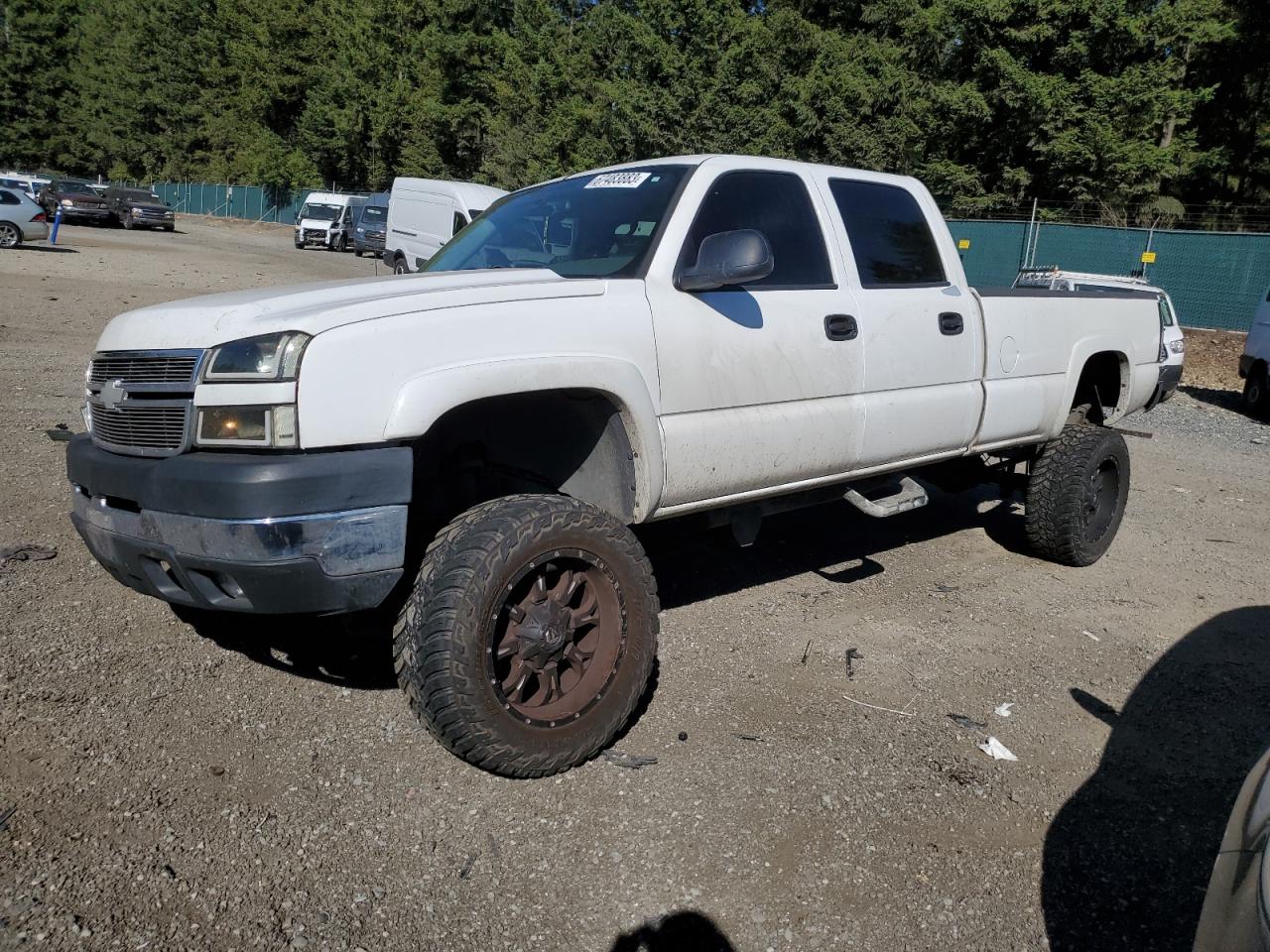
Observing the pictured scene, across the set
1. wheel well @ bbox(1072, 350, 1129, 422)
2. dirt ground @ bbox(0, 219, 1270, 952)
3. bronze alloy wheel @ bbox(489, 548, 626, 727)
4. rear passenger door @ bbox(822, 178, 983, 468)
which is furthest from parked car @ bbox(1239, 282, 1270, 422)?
bronze alloy wheel @ bbox(489, 548, 626, 727)

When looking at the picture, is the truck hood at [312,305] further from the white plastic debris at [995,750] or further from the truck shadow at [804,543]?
the white plastic debris at [995,750]

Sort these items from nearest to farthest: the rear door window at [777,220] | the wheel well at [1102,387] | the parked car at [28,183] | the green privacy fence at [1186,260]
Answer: the rear door window at [777,220] → the wheel well at [1102,387] → the green privacy fence at [1186,260] → the parked car at [28,183]

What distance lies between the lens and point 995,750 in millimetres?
3609

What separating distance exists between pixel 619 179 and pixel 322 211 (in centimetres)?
3710

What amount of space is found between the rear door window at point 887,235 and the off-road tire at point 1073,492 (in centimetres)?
140

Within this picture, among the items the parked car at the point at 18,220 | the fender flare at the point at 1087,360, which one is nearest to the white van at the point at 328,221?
the parked car at the point at 18,220

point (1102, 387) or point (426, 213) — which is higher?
point (426, 213)

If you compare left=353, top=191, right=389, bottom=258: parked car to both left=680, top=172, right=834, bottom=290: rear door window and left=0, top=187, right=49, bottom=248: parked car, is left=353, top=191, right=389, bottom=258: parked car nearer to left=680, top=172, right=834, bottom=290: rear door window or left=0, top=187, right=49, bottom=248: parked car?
left=0, top=187, right=49, bottom=248: parked car

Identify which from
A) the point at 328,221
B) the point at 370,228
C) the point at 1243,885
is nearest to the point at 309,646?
the point at 1243,885

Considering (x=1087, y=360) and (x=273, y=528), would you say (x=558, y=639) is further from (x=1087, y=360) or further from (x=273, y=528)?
(x=1087, y=360)

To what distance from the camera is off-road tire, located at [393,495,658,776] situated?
2.99m

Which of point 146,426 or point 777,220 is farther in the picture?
point 777,220

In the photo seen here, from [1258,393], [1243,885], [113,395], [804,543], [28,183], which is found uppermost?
[28,183]

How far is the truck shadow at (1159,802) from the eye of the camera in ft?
8.95
